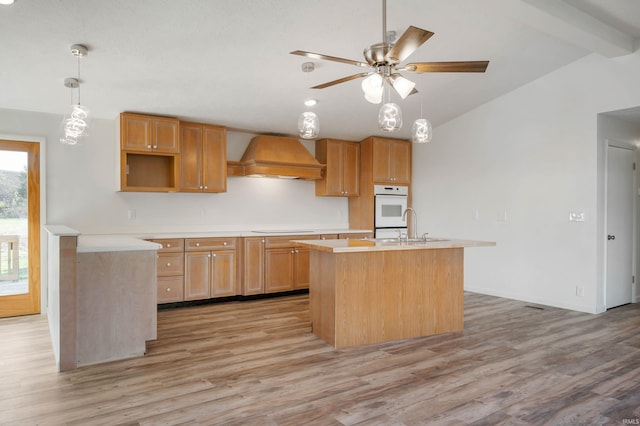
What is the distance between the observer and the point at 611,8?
139 inches

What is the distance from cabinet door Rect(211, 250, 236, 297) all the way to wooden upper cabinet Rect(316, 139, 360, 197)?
185 centimetres

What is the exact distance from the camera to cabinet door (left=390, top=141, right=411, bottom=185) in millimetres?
6480

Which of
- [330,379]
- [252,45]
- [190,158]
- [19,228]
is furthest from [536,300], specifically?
[19,228]

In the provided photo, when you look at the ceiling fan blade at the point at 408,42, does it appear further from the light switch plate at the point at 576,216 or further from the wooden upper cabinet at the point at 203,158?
the light switch plate at the point at 576,216

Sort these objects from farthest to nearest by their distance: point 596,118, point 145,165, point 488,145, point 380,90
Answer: point 488,145 < point 145,165 < point 596,118 < point 380,90

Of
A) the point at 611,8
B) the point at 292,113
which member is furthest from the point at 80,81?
the point at 611,8

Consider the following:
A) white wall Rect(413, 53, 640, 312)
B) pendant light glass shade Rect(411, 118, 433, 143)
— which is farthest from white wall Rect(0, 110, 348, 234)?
pendant light glass shade Rect(411, 118, 433, 143)

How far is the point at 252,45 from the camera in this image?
3.53 m

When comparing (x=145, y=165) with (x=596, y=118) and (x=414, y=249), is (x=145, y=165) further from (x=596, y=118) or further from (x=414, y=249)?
(x=596, y=118)

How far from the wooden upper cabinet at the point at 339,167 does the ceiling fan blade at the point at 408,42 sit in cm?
381

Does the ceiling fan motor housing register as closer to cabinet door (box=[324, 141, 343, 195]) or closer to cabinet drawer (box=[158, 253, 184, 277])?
cabinet drawer (box=[158, 253, 184, 277])

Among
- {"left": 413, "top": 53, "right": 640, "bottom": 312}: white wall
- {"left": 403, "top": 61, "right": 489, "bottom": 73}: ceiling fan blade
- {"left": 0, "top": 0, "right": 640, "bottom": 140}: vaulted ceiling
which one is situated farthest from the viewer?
{"left": 413, "top": 53, "right": 640, "bottom": 312}: white wall

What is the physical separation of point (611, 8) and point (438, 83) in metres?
1.71

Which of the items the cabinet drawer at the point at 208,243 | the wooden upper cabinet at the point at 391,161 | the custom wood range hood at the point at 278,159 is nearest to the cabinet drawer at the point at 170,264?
the cabinet drawer at the point at 208,243
